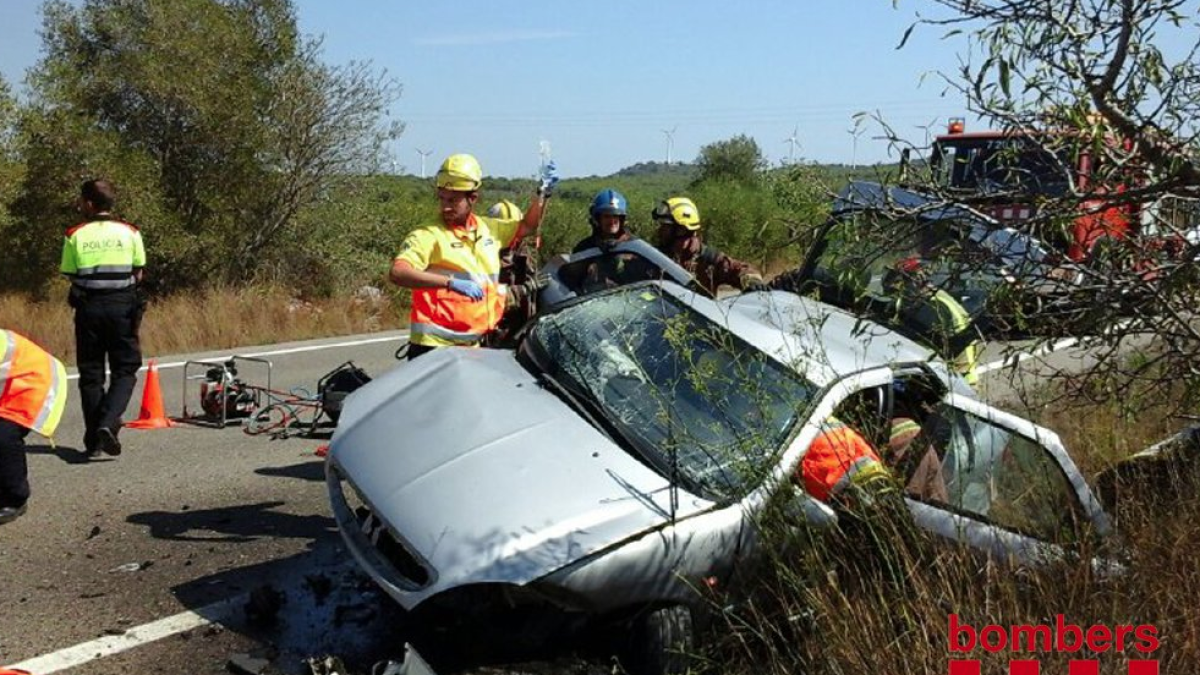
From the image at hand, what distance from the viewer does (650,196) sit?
1026 inches

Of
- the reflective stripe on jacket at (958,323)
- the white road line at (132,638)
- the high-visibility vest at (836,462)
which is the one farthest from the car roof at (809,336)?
the white road line at (132,638)

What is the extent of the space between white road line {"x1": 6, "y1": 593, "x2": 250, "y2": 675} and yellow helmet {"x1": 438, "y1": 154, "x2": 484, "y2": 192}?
233 cm

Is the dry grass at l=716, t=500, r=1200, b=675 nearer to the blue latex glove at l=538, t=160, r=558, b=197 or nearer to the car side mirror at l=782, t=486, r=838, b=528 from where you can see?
the car side mirror at l=782, t=486, r=838, b=528

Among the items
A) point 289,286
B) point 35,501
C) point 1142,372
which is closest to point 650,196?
point 289,286

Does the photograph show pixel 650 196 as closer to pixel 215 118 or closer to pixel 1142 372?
pixel 215 118

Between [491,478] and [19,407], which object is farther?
[19,407]

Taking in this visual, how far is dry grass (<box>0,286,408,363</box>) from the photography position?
12914mm

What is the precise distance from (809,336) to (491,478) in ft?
5.01

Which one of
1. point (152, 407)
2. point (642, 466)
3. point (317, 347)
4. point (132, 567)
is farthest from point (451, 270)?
point (317, 347)

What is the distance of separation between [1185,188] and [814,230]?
3.28ft

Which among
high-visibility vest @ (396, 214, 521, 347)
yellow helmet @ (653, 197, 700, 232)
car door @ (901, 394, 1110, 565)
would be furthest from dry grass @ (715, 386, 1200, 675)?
yellow helmet @ (653, 197, 700, 232)

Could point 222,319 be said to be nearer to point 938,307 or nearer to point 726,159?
point 938,307

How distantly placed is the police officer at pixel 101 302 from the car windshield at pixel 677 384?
3.46m

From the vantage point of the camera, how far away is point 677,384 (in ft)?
Result: 14.1
